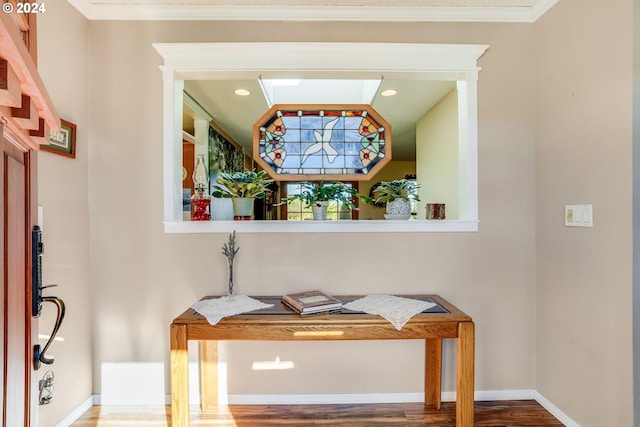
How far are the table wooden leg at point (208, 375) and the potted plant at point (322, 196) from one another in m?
1.05

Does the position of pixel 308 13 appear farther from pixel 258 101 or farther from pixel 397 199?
pixel 258 101

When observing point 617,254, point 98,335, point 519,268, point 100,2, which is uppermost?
point 100,2

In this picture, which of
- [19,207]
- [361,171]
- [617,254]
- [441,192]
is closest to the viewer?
[19,207]

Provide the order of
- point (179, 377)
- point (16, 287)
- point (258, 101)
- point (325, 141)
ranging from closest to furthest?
point (16, 287)
point (179, 377)
point (325, 141)
point (258, 101)

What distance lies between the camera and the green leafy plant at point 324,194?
225 cm

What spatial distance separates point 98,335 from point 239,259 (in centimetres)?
101

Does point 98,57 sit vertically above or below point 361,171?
above

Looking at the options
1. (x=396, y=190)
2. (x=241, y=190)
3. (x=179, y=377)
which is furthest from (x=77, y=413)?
(x=396, y=190)

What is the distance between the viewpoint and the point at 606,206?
1683 mm

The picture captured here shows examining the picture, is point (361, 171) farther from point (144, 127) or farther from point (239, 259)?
point (144, 127)

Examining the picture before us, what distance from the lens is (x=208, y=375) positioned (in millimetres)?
2115

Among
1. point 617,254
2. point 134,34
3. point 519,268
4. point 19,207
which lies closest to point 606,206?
point 617,254

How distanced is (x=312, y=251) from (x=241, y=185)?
63 centimetres

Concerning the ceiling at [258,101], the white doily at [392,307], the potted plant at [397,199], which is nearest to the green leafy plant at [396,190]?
the potted plant at [397,199]
